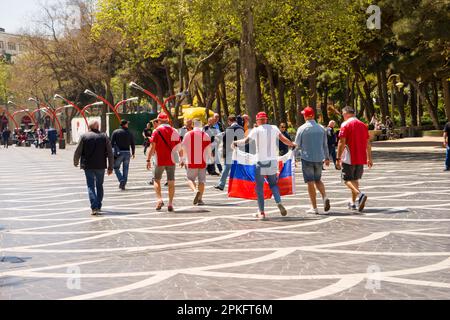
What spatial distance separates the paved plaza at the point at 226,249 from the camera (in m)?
7.65

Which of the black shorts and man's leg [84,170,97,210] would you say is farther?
man's leg [84,170,97,210]

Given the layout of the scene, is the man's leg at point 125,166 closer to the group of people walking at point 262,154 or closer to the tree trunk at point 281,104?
the group of people walking at point 262,154

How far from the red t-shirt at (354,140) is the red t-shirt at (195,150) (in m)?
3.01

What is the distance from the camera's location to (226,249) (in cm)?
1008

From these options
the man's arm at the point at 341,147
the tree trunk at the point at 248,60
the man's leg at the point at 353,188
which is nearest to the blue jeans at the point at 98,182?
the man's arm at the point at 341,147

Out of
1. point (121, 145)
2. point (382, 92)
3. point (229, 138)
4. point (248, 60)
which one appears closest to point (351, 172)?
point (229, 138)

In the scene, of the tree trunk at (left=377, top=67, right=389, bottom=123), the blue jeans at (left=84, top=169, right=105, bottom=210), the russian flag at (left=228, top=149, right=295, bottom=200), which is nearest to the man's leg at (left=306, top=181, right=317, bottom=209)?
the russian flag at (left=228, top=149, right=295, bottom=200)

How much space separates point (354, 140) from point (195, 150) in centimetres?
327

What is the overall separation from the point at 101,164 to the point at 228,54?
37.2 metres

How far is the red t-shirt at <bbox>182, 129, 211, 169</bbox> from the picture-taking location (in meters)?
15.6

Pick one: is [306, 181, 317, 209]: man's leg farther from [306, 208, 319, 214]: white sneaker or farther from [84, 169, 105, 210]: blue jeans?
[84, 169, 105, 210]: blue jeans

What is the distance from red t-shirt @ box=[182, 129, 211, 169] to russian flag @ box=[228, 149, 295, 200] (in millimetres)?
1465

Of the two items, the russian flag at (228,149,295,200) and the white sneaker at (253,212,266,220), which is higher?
the russian flag at (228,149,295,200)

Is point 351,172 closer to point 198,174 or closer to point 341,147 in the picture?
point 341,147
